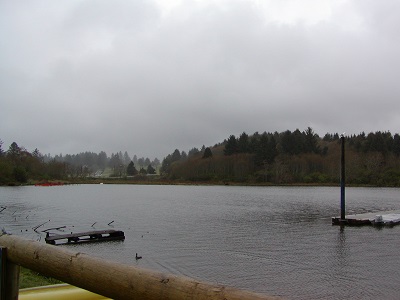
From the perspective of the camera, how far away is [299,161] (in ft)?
478

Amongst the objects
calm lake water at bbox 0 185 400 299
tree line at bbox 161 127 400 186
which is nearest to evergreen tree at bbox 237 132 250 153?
tree line at bbox 161 127 400 186

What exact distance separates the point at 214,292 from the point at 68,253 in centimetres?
140

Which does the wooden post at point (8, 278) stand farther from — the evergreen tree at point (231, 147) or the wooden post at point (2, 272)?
the evergreen tree at point (231, 147)

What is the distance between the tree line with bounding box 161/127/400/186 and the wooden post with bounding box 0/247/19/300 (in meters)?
136

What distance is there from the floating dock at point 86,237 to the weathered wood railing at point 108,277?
23.9 metres

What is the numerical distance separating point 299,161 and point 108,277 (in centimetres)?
14766

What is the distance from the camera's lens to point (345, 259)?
2105 cm

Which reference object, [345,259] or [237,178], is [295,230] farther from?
[237,178]

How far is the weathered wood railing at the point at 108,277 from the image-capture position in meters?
2.21

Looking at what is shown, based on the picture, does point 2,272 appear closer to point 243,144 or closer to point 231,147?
point 243,144

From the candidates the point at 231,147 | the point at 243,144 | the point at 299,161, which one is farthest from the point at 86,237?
the point at 243,144

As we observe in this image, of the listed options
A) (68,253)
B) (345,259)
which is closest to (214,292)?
(68,253)

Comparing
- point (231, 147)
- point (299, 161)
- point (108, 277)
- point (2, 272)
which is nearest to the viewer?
point (108, 277)

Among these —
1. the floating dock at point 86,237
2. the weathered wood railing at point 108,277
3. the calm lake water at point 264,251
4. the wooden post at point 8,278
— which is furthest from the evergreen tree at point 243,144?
the weathered wood railing at point 108,277
